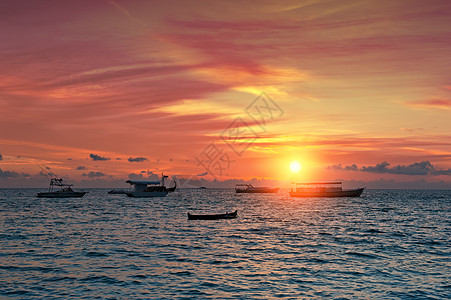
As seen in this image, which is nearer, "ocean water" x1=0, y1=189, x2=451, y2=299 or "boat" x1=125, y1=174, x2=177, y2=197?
"ocean water" x1=0, y1=189, x2=451, y2=299

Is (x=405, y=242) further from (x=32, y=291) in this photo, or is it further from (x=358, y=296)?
(x=32, y=291)

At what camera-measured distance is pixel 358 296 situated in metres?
25.0

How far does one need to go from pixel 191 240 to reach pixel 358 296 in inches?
1044

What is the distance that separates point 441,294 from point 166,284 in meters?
18.1

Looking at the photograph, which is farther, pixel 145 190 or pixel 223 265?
pixel 145 190

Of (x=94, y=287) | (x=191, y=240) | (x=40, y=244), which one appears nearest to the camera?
(x=94, y=287)

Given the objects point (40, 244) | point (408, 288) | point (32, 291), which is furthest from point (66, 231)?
point (408, 288)

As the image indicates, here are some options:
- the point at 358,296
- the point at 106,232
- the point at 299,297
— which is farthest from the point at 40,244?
the point at 358,296

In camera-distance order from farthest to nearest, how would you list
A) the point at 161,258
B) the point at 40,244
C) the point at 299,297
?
the point at 40,244 → the point at 161,258 → the point at 299,297

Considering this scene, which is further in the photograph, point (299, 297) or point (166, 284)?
point (166, 284)

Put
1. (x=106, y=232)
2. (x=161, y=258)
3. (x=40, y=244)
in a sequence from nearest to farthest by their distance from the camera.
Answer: (x=161, y=258) < (x=40, y=244) < (x=106, y=232)

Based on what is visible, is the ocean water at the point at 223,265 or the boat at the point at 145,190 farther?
the boat at the point at 145,190

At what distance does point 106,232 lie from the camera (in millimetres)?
56750

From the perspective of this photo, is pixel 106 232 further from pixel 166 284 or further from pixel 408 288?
pixel 408 288
